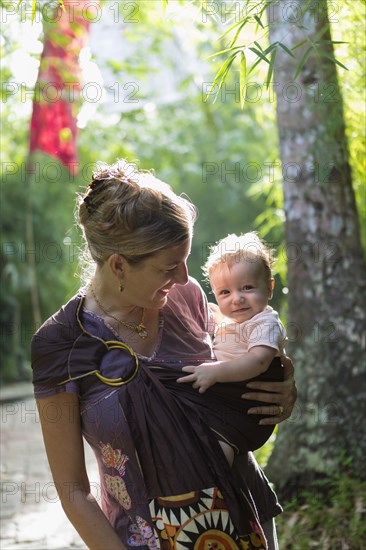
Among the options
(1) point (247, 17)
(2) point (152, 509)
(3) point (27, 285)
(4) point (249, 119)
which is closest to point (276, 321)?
(2) point (152, 509)

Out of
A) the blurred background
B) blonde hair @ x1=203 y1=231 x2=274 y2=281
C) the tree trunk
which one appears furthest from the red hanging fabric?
blonde hair @ x1=203 y1=231 x2=274 y2=281

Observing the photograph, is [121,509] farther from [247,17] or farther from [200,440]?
[247,17]

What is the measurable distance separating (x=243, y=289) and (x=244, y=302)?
4 centimetres

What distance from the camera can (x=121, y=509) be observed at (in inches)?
90.4

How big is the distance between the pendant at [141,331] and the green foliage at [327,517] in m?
2.22

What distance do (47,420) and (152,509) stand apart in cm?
32

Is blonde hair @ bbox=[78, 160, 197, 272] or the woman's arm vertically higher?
blonde hair @ bbox=[78, 160, 197, 272]

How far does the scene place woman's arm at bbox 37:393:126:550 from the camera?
7.36ft

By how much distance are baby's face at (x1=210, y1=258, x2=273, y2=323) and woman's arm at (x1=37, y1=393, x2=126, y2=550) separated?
1.71ft

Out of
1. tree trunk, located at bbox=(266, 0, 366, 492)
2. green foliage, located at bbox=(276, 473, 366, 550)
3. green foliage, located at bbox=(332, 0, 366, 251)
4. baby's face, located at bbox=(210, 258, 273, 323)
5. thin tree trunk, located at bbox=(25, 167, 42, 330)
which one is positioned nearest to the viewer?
baby's face, located at bbox=(210, 258, 273, 323)

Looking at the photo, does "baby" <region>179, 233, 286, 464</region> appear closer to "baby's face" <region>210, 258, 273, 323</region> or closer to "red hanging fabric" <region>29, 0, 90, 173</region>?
"baby's face" <region>210, 258, 273, 323</region>

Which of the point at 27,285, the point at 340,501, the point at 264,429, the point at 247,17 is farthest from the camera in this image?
the point at 27,285

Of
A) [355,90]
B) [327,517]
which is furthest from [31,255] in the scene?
[327,517]

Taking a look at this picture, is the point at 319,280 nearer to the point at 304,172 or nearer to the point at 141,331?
the point at 304,172
